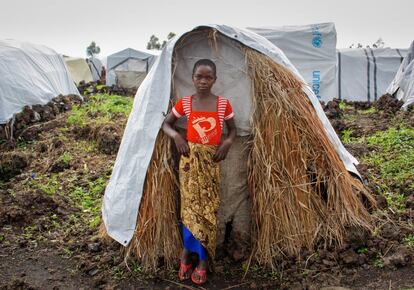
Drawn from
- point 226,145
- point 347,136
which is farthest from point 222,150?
point 347,136

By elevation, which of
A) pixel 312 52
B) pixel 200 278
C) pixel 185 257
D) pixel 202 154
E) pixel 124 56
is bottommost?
pixel 200 278

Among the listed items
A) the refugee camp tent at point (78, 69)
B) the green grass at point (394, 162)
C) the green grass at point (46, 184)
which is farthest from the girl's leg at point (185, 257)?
the refugee camp tent at point (78, 69)

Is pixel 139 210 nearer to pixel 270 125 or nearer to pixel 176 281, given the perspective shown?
pixel 176 281

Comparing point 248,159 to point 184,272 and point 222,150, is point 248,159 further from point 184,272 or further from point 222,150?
point 184,272

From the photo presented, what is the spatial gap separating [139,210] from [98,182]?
2144 millimetres

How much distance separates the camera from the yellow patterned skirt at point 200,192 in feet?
10.6

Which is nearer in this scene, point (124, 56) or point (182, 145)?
point (182, 145)

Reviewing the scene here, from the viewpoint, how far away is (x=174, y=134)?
3.29m

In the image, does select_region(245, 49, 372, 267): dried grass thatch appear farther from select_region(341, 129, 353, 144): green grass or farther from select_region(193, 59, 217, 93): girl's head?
select_region(341, 129, 353, 144): green grass

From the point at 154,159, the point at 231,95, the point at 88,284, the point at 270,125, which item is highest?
the point at 231,95

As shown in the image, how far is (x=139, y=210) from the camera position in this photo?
3521 millimetres

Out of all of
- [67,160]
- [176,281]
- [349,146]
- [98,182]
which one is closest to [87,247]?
[176,281]

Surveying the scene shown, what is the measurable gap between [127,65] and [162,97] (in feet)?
57.8

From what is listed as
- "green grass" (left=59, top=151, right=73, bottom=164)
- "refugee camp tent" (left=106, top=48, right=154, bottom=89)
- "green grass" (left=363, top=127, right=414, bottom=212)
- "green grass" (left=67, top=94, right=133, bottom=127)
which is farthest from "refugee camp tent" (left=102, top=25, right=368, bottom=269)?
"refugee camp tent" (left=106, top=48, right=154, bottom=89)
